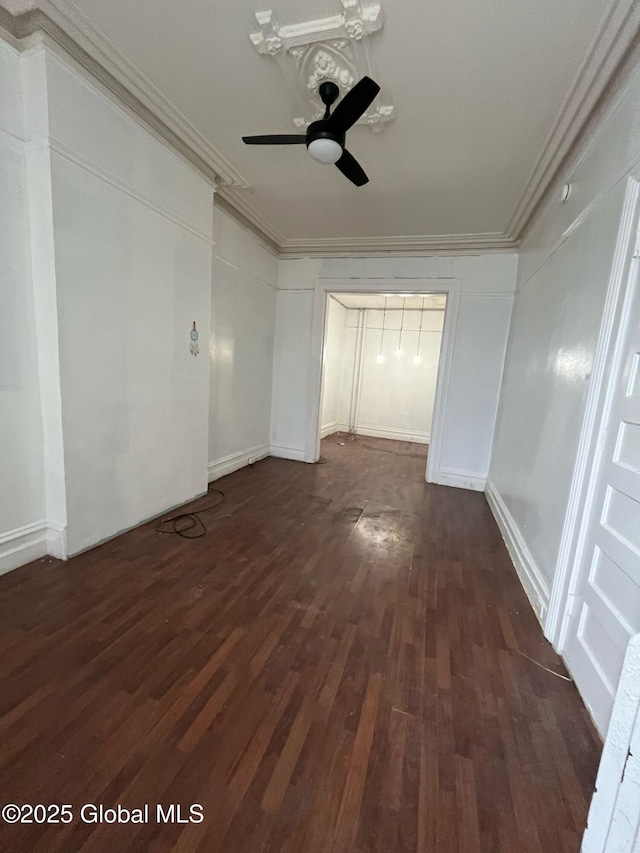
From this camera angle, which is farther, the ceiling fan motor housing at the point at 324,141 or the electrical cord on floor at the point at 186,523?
the electrical cord on floor at the point at 186,523

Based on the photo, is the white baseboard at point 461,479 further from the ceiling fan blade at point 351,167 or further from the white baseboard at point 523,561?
the ceiling fan blade at point 351,167

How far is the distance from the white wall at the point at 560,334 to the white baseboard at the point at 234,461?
10.2 ft

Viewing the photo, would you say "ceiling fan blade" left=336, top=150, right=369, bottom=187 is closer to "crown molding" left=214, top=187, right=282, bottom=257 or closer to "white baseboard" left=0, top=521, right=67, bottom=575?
"crown molding" left=214, top=187, right=282, bottom=257

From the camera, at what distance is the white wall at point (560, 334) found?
1784 millimetres

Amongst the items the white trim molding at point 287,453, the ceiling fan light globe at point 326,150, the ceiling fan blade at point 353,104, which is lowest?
the white trim molding at point 287,453

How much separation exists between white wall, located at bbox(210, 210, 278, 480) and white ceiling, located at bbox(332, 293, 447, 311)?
2.01m

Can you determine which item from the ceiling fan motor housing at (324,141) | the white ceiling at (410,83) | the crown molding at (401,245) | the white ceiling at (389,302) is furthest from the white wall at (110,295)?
the white ceiling at (389,302)

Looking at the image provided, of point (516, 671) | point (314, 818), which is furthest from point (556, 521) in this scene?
point (314, 818)

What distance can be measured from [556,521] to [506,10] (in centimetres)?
255

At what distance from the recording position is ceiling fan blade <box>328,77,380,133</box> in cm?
174

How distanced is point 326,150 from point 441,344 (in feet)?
10.5

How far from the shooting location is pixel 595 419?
5.61 feet

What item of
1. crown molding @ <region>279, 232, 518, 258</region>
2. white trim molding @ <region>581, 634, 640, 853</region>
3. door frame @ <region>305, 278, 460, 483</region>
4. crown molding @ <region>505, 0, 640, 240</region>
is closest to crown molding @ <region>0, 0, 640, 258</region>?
crown molding @ <region>505, 0, 640, 240</region>

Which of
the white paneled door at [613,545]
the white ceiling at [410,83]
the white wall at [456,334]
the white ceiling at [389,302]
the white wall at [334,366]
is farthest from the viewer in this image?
the white wall at [334,366]
